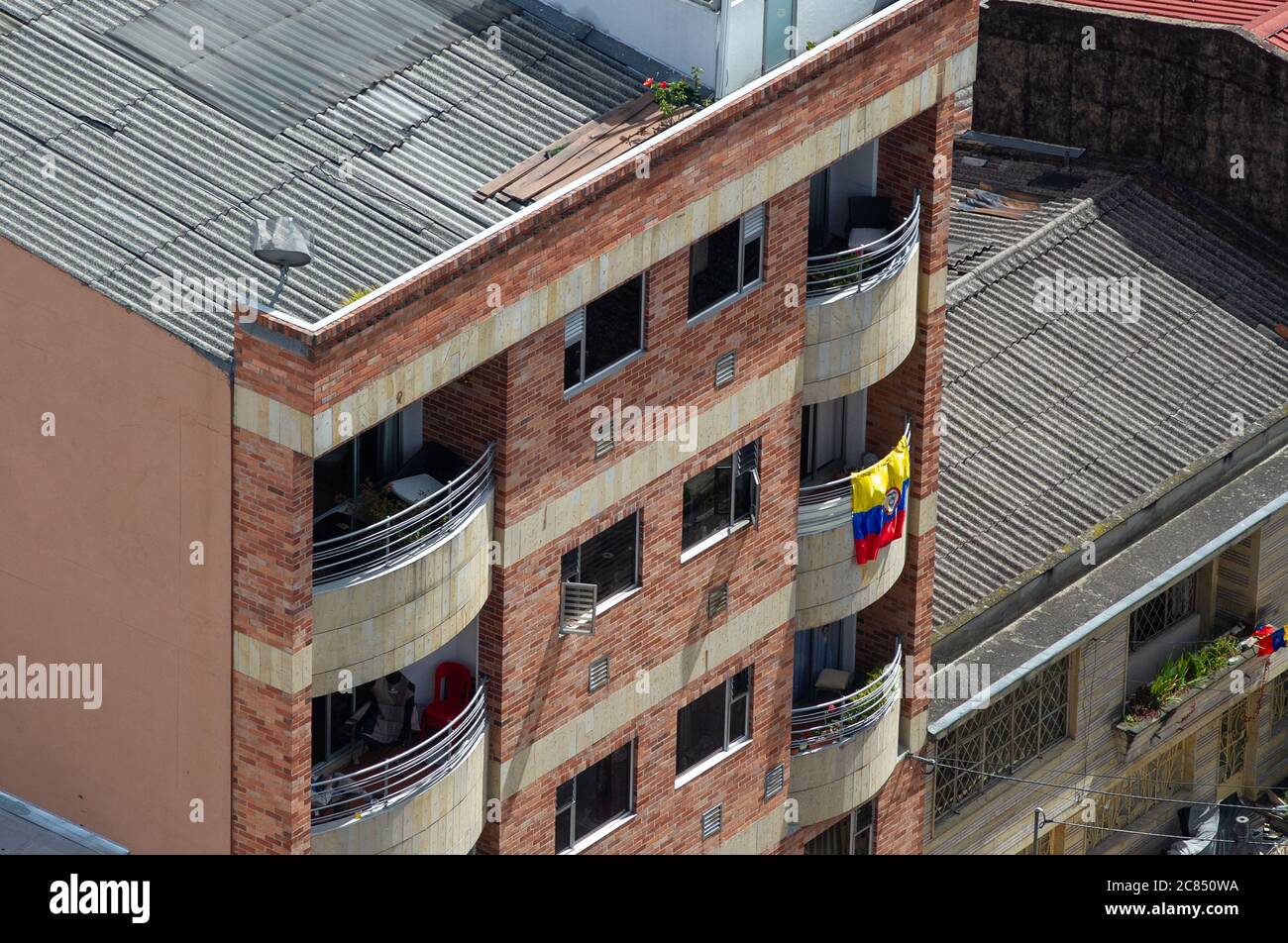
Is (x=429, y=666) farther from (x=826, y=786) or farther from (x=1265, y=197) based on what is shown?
(x=1265, y=197)

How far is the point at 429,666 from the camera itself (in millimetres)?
49344

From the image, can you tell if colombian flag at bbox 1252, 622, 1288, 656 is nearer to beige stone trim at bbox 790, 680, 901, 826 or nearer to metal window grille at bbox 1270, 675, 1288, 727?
metal window grille at bbox 1270, 675, 1288, 727

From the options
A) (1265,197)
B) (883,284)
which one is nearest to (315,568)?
(883,284)

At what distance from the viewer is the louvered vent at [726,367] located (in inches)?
1997

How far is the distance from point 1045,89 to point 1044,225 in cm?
569

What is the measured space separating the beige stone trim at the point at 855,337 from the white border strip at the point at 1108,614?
796 cm

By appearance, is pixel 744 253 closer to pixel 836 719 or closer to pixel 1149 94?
pixel 836 719

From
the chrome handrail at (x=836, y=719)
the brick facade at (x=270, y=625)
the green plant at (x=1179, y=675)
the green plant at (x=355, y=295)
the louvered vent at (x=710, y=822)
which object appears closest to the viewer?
the brick facade at (x=270, y=625)

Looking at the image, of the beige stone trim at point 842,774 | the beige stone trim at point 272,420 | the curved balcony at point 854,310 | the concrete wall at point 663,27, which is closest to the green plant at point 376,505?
the beige stone trim at point 272,420

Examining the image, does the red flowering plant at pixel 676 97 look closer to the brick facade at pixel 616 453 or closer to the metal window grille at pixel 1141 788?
the brick facade at pixel 616 453

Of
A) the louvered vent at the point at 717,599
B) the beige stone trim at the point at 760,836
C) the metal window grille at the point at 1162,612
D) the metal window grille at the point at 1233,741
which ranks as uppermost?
the louvered vent at the point at 717,599

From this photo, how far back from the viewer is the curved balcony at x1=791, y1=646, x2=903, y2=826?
182 feet

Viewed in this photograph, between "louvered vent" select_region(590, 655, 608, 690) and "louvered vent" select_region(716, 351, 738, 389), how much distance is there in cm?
474

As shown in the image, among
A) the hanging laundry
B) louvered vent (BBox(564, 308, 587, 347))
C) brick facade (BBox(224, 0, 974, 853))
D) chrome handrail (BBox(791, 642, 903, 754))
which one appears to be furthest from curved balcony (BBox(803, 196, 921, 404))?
the hanging laundry
